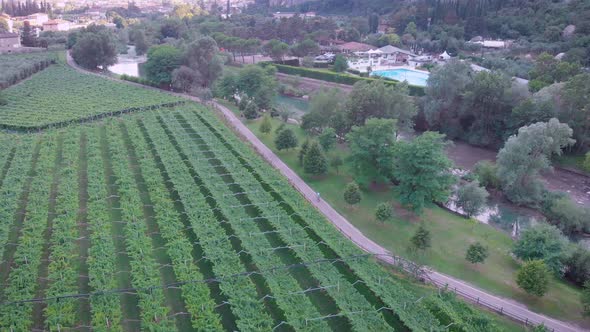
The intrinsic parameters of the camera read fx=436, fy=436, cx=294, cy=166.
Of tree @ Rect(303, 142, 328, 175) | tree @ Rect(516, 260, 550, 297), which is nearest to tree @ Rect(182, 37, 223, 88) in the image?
tree @ Rect(303, 142, 328, 175)

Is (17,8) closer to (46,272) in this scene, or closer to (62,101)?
(62,101)

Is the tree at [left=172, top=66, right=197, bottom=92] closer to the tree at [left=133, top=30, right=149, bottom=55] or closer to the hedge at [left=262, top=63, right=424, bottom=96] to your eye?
the hedge at [left=262, top=63, right=424, bottom=96]

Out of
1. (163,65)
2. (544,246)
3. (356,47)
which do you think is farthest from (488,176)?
(356,47)

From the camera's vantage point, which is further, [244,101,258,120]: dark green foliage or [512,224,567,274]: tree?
[244,101,258,120]: dark green foliage

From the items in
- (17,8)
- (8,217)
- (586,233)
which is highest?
(17,8)

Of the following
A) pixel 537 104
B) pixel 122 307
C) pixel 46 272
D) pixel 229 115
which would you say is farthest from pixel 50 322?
pixel 537 104

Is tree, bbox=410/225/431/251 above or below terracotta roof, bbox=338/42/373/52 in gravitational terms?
below

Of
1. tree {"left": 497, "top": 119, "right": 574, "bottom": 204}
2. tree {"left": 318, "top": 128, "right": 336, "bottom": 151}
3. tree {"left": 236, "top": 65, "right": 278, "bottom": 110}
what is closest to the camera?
tree {"left": 497, "top": 119, "right": 574, "bottom": 204}
